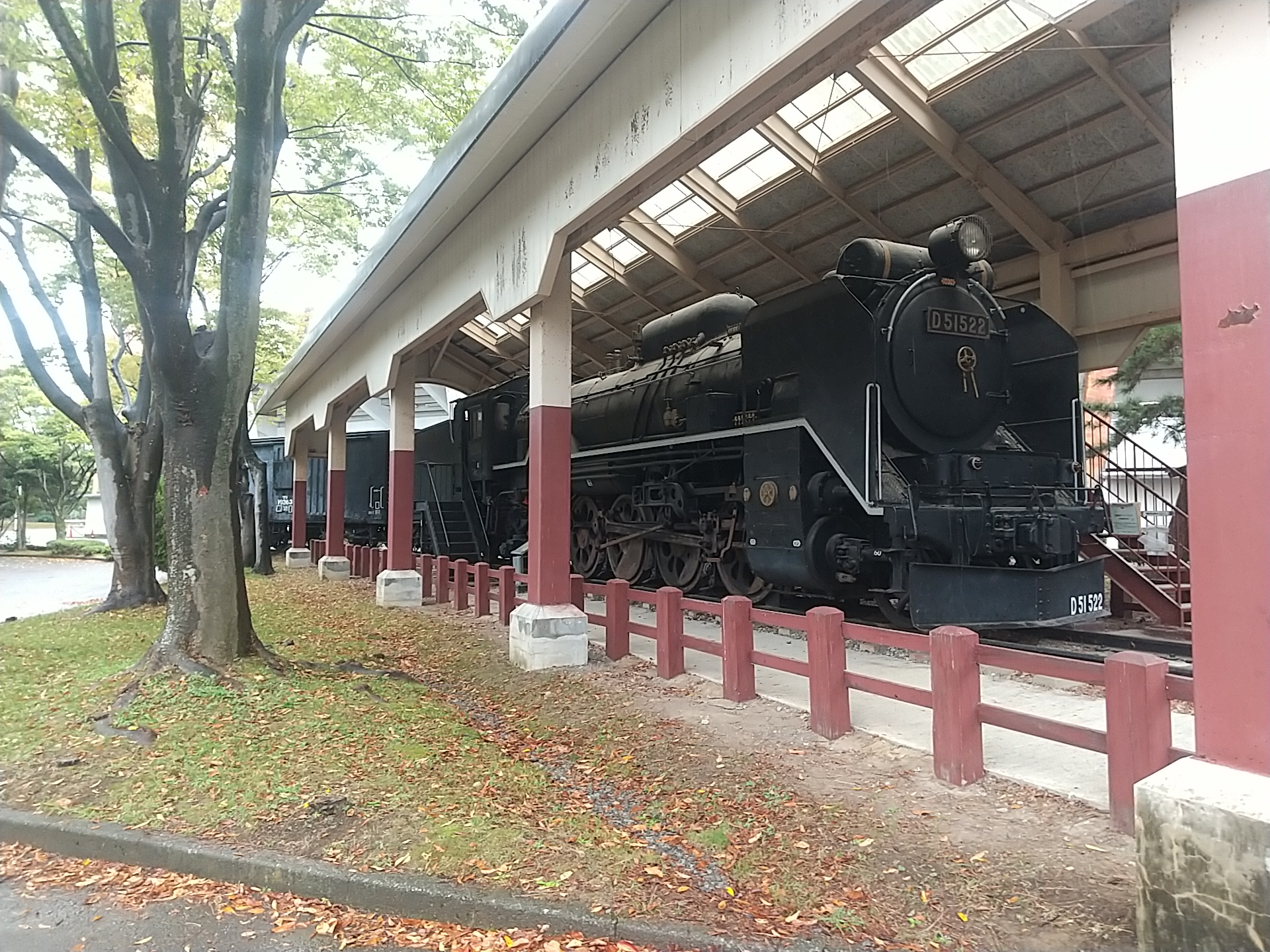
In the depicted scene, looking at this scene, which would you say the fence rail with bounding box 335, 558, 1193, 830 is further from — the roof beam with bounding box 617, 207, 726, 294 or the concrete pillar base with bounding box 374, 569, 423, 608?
the roof beam with bounding box 617, 207, 726, 294

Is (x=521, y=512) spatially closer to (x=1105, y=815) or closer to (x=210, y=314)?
(x=210, y=314)

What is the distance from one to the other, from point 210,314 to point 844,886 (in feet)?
63.8

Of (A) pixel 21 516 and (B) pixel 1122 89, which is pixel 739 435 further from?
(A) pixel 21 516

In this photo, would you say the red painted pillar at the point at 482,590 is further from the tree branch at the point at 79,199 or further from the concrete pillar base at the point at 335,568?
the concrete pillar base at the point at 335,568

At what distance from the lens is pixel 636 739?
5215mm

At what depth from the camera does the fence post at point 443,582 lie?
12031 millimetres

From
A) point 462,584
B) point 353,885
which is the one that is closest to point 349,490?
point 462,584

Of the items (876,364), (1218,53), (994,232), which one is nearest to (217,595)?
(876,364)

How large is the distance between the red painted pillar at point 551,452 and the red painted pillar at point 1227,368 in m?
5.30

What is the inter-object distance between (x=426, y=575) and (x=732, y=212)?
24.3ft

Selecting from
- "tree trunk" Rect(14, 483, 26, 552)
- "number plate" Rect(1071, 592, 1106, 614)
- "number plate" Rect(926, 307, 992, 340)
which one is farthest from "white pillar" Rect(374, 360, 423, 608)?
"tree trunk" Rect(14, 483, 26, 552)

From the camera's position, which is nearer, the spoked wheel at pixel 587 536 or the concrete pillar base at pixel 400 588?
the spoked wheel at pixel 587 536

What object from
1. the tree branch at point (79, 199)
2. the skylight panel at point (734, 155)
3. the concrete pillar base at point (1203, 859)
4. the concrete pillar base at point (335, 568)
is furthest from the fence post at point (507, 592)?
the concrete pillar base at point (335, 568)

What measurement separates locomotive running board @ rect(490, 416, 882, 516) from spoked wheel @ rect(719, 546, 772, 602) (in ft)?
4.44
